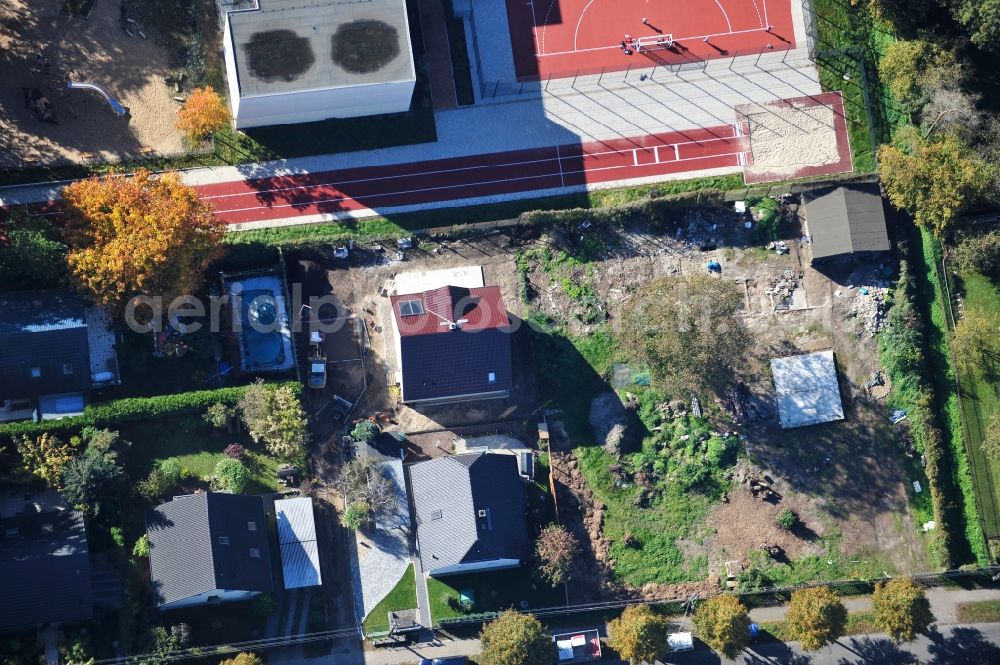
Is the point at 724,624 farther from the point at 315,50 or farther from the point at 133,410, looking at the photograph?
the point at 315,50

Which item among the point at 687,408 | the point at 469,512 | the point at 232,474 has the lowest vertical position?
the point at 469,512

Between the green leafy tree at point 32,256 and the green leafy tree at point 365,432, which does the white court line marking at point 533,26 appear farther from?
the green leafy tree at point 32,256

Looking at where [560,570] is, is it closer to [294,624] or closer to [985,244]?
[294,624]

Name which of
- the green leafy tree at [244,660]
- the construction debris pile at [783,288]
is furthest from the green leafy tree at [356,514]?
the construction debris pile at [783,288]

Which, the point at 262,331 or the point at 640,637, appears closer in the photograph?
the point at 640,637

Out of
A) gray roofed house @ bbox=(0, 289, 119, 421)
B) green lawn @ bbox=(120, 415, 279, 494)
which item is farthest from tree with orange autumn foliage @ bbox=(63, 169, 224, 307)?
green lawn @ bbox=(120, 415, 279, 494)

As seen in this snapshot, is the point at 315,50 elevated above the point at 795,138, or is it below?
above

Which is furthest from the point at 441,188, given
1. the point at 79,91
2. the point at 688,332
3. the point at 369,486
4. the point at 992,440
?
the point at 992,440
